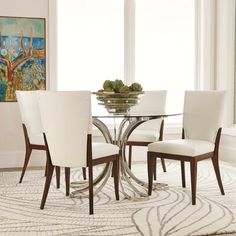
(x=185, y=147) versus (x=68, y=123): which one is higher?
(x=68, y=123)

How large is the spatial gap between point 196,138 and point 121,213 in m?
1.28

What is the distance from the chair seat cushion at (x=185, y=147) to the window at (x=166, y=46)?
231cm

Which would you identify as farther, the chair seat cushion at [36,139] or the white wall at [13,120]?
the white wall at [13,120]

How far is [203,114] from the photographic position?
14.1 feet

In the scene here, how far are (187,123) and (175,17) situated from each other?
2472 millimetres

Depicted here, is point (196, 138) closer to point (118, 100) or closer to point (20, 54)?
point (118, 100)

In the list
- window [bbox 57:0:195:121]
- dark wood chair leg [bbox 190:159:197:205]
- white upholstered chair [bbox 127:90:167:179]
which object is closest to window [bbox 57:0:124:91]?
window [bbox 57:0:195:121]

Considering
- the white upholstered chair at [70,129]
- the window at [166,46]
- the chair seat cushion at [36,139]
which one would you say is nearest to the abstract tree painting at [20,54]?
the chair seat cushion at [36,139]

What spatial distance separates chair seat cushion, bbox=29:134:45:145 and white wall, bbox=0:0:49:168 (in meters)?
1.05

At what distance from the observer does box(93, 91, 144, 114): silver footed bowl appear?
12.6 feet

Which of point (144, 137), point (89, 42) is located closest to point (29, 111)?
point (144, 137)

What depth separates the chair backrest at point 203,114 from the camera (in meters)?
4.20

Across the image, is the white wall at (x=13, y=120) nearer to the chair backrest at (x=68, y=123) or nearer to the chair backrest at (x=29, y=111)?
the chair backrest at (x=29, y=111)

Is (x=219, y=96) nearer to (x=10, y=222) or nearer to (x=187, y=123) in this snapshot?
(x=187, y=123)
